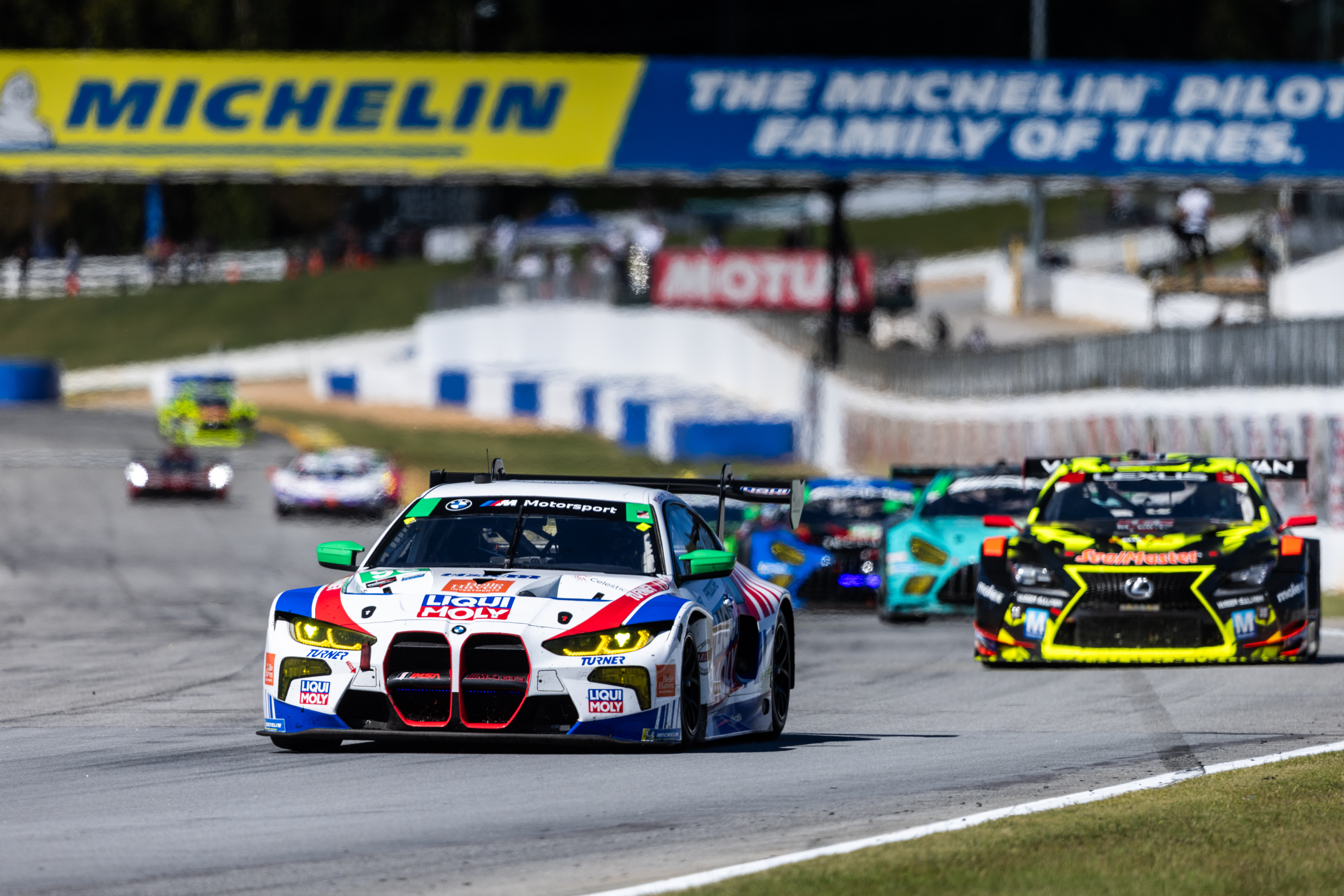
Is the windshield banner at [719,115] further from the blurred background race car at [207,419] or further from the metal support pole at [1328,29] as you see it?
the metal support pole at [1328,29]

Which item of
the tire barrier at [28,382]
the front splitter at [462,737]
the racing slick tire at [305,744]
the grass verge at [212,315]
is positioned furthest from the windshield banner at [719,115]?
the grass verge at [212,315]

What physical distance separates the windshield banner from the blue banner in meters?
0.02

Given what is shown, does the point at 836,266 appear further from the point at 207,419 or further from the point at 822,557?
the point at 822,557

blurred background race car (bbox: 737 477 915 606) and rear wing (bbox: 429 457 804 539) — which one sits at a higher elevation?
rear wing (bbox: 429 457 804 539)

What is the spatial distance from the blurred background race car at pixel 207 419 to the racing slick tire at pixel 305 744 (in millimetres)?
A: 36740

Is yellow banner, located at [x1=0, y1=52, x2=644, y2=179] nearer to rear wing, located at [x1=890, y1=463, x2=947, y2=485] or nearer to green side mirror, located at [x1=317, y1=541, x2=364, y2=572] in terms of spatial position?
rear wing, located at [x1=890, y1=463, x2=947, y2=485]

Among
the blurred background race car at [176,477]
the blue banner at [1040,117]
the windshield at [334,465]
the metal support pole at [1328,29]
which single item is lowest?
the blurred background race car at [176,477]

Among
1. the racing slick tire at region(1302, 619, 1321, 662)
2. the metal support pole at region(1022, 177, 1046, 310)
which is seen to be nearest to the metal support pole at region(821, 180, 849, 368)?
the metal support pole at region(1022, 177, 1046, 310)

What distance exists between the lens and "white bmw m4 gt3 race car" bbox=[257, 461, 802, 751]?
1002cm

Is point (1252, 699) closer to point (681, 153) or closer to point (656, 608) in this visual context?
point (656, 608)

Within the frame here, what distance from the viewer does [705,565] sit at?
1080 centimetres

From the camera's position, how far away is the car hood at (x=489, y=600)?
33.0ft

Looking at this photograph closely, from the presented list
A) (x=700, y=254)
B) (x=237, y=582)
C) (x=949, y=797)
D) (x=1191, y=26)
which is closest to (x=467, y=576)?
(x=949, y=797)

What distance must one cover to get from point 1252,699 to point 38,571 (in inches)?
651
